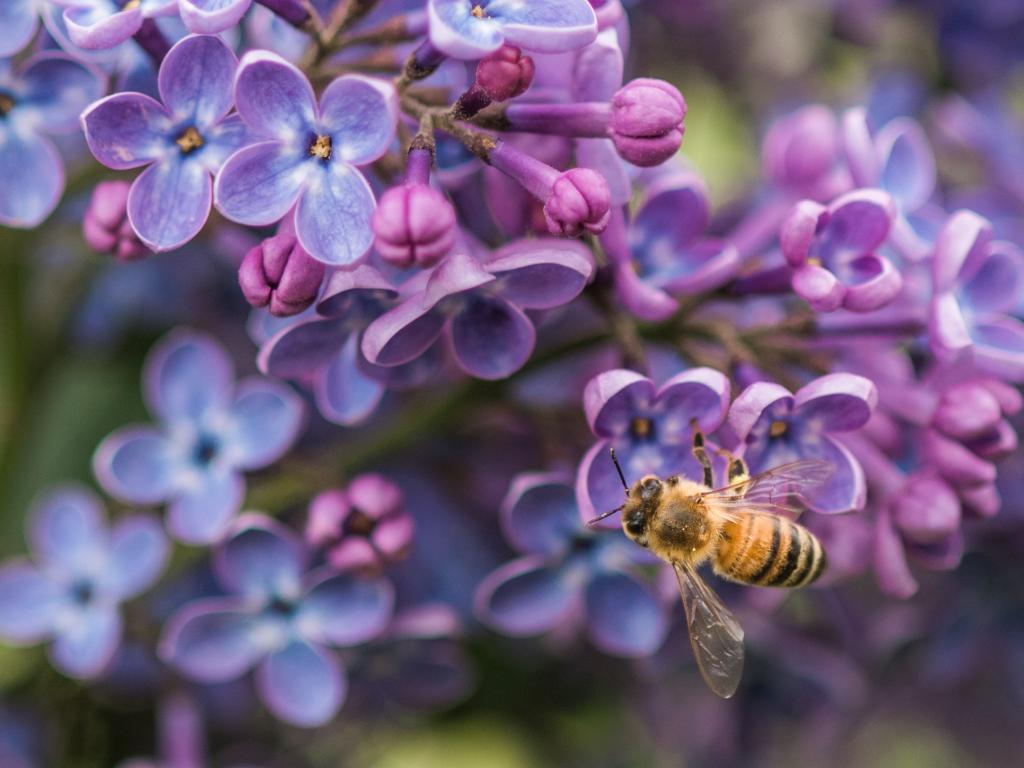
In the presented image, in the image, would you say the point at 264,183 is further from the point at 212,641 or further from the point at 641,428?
the point at 212,641

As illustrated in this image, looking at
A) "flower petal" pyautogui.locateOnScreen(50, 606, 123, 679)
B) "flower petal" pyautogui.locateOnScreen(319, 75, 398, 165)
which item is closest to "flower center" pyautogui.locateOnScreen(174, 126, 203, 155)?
"flower petal" pyautogui.locateOnScreen(319, 75, 398, 165)

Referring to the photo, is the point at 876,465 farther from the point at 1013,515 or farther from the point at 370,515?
the point at 370,515

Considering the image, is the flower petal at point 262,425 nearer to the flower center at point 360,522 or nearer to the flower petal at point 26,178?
the flower center at point 360,522

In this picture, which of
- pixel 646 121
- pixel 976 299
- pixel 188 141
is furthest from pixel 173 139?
pixel 976 299

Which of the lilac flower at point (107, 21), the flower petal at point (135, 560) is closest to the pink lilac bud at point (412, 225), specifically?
the lilac flower at point (107, 21)

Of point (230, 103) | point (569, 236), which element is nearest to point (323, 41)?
point (230, 103)

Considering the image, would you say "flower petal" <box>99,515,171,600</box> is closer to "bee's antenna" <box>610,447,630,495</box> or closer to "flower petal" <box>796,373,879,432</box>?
"bee's antenna" <box>610,447,630,495</box>
